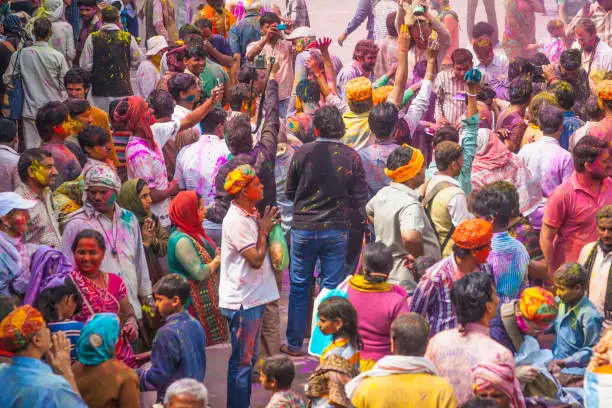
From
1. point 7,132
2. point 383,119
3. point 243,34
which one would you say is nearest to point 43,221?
point 7,132

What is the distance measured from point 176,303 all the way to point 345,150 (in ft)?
7.89

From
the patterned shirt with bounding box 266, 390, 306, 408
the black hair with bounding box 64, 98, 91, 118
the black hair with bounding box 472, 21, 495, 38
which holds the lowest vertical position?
the patterned shirt with bounding box 266, 390, 306, 408

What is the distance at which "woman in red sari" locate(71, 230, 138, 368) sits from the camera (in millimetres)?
6734

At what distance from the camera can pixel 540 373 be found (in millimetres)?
5988

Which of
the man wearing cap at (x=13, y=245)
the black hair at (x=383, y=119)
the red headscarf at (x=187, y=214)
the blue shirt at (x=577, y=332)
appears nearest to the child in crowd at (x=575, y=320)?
the blue shirt at (x=577, y=332)

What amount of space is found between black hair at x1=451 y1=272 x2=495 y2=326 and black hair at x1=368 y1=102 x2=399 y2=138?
2.88m

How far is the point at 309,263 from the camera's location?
8.55m

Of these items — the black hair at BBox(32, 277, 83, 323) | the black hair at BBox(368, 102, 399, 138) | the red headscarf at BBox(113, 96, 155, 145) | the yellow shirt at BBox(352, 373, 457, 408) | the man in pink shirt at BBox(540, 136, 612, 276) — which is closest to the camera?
the yellow shirt at BBox(352, 373, 457, 408)

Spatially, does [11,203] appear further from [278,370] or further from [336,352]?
[336,352]

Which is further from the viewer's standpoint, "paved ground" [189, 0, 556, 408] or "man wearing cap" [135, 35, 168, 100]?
"man wearing cap" [135, 35, 168, 100]

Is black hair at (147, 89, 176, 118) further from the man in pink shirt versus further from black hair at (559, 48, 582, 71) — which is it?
black hair at (559, 48, 582, 71)

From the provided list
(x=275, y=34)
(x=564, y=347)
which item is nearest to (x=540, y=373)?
(x=564, y=347)

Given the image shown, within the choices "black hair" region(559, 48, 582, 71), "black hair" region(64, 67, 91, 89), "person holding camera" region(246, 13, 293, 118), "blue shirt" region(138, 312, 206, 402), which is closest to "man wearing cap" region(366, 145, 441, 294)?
"blue shirt" region(138, 312, 206, 402)

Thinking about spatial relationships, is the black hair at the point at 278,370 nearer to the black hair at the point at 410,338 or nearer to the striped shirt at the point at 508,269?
the black hair at the point at 410,338
